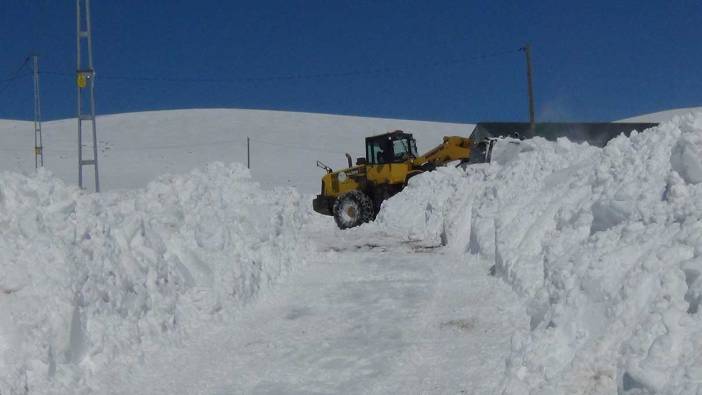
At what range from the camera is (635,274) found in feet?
18.8

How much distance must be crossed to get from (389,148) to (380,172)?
713 mm

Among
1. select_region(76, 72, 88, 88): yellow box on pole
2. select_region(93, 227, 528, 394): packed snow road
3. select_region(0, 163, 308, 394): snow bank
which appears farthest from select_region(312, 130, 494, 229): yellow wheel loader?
select_region(93, 227, 528, 394): packed snow road

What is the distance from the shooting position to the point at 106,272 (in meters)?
7.60

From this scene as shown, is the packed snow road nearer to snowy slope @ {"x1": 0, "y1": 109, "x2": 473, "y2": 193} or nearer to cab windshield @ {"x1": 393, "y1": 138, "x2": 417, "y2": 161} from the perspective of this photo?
cab windshield @ {"x1": 393, "y1": 138, "x2": 417, "y2": 161}

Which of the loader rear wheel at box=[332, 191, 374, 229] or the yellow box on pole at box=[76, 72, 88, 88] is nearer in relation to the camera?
the yellow box on pole at box=[76, 72, 88, 88]

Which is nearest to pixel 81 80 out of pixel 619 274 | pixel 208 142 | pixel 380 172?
pixel 380 172

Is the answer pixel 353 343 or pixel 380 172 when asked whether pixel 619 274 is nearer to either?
pixel 353 343

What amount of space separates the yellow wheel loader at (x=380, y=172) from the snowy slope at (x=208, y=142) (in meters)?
23.8

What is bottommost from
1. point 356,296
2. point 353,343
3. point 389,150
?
point 353,343

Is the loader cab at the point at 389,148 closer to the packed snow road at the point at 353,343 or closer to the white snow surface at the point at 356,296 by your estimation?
the white snow surface at the point at 356,296

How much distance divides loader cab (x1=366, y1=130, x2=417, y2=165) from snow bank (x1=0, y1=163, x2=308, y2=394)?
10579 mm

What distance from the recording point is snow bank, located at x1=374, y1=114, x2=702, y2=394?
4797 mm

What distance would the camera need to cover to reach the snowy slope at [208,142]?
185 ft

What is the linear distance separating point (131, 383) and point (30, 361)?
36.2 inches
